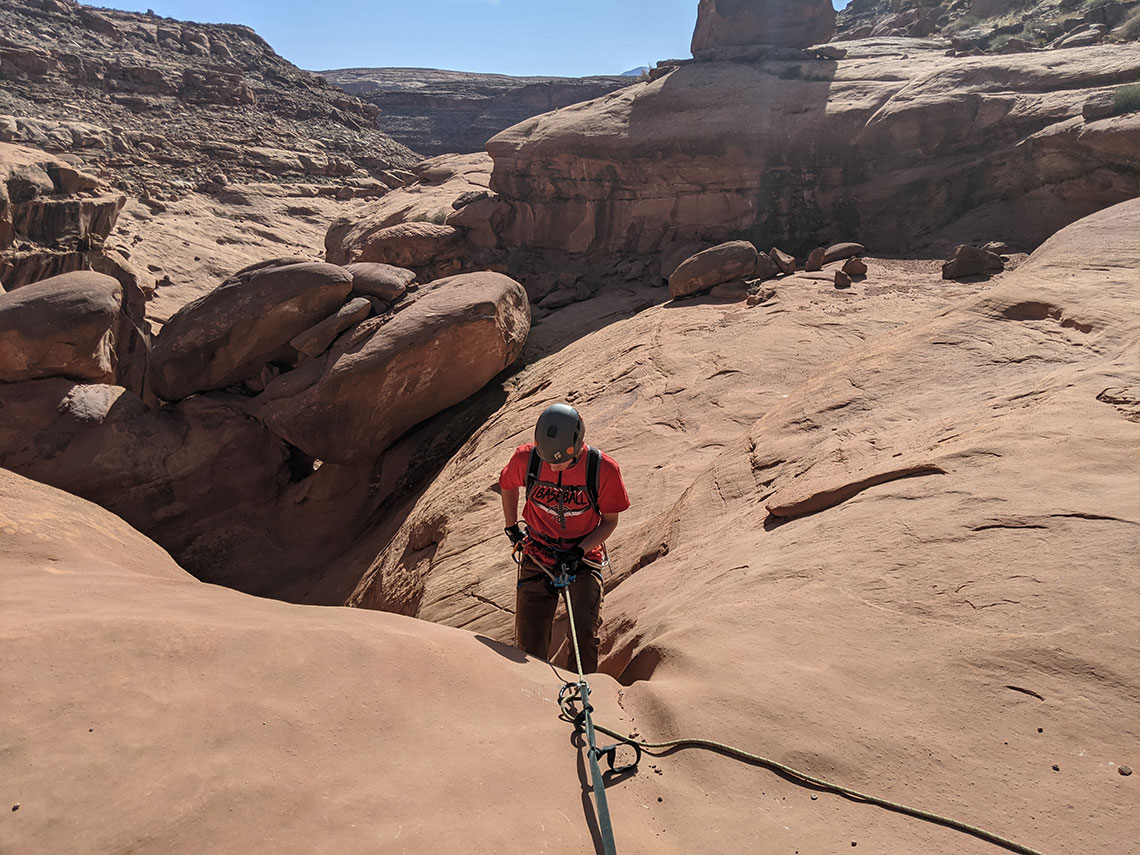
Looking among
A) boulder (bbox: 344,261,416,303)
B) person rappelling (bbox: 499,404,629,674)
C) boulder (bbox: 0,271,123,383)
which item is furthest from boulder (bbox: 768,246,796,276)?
boulder (bbox: 0,271,123,383)

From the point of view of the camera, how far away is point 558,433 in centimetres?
360

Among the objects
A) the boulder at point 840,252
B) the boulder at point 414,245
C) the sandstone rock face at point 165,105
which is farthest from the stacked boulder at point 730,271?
the sandstone rock face at point 165,105

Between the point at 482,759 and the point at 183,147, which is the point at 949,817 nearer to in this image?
the point at 482,759

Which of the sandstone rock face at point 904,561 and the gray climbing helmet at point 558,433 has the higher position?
the gray climbing helmet at point 558,433

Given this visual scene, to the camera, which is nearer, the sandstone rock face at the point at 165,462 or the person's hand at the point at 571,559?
the person's hand at the point at 571,559

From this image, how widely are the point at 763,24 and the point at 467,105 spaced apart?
42.8m

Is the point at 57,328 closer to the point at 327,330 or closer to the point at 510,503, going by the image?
the point at 327,330

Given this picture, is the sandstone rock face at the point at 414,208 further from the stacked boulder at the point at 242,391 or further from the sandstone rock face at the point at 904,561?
the sandstone rock face at the point at 904,561

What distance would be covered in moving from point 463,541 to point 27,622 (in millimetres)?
4386

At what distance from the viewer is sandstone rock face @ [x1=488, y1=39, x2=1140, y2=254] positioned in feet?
38.8

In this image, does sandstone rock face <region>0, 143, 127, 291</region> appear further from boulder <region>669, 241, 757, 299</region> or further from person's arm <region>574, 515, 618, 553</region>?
person's arm <region>574, 515, 618, 553</region>

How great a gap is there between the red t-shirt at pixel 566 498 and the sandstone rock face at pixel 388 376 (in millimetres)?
5743

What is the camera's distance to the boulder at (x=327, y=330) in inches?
390

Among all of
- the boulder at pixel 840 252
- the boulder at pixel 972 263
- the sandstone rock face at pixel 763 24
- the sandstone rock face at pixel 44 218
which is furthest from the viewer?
the sandstone rock face at pixel 763 24
